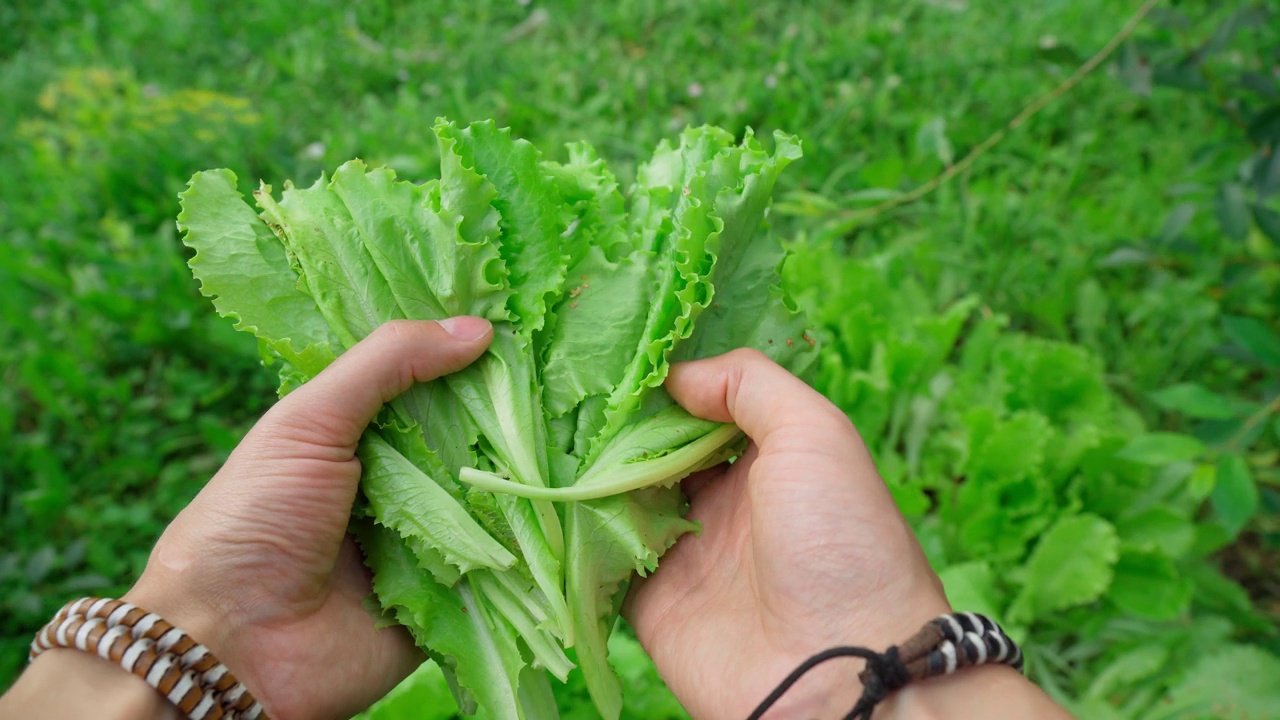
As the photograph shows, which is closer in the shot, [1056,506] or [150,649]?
[150,649]

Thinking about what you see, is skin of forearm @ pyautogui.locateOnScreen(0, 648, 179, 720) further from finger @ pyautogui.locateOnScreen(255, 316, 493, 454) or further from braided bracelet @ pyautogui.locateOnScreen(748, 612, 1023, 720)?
braided bracelet @ pyautogui.locateOnScreen(748, 612, 1023, 720)

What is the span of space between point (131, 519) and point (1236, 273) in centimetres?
376

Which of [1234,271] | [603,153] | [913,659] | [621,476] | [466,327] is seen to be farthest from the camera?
[603,153]

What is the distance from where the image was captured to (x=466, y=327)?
5.19 ft

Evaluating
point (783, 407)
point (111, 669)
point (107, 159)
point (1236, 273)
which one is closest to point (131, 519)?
point (111, 669)

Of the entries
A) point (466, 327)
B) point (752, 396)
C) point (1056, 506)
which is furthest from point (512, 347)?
point (1056, 506)

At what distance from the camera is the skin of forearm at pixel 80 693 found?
4.18ft

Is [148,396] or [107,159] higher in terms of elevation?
[107,159]

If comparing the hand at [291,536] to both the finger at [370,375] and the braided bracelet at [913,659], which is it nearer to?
the finger at [370,375]

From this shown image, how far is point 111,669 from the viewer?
51.8 inches

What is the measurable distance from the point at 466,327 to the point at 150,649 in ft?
2.44

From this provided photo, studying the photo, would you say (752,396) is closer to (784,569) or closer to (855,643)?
(784,569)

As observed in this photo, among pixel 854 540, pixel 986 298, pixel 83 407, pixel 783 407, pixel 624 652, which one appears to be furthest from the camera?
pixel 986 298

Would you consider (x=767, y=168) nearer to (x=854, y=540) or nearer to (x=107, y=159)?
(x=854, y=540)
